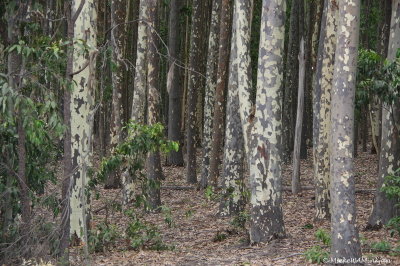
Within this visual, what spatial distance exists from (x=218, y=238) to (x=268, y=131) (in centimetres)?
259

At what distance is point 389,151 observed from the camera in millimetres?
12117

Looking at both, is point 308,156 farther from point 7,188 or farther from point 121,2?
point 7,188

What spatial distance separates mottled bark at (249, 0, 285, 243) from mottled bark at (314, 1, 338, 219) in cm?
229

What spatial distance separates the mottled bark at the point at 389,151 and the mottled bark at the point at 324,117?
139cm

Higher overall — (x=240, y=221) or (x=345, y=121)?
(x=345, y=121)

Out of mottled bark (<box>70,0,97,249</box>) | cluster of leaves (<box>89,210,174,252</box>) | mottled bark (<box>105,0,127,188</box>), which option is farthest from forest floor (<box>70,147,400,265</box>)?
mottled bark (<box>105,0,127,188</box>)

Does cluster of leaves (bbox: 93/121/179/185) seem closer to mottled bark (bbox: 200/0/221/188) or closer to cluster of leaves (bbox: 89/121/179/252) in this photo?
cluster of leaves (bbox: 89/121/179/252)

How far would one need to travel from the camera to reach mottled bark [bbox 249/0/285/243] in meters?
11.4

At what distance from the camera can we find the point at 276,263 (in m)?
10.1

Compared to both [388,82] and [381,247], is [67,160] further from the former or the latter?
[388,82]

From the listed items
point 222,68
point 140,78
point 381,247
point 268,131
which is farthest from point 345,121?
point 140,78

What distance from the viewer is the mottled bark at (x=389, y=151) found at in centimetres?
1208

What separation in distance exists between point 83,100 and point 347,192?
185 inches

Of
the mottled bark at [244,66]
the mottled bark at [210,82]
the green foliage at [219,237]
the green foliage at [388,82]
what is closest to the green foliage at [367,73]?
the green foliage at [388,82]
